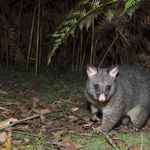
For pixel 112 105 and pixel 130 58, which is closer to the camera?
pixel 112 105

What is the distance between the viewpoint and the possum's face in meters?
3.34

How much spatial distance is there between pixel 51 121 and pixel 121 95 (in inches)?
53.4

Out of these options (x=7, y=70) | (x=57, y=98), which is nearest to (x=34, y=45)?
(x=7, y=70)

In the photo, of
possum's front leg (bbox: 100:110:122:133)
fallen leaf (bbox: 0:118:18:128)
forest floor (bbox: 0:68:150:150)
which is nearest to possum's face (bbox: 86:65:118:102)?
possum's front leg (bbox: 100:110:122:133)

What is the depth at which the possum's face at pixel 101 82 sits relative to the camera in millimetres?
3338

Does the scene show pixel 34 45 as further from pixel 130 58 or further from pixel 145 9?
pixel 145 9

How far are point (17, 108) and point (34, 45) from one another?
367 centimetres

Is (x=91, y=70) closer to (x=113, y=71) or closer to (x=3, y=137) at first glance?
(x=113, y=71)

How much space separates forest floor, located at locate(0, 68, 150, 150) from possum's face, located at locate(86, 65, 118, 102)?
65 cm

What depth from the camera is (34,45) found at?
273 inches

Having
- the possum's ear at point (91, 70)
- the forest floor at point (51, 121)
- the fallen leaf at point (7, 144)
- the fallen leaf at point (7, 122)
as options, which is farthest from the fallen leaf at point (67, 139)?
the possum's ear at point (91, 70)

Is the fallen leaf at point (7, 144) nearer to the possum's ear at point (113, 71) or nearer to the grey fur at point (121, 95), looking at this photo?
the grey fur at point (121, 95)

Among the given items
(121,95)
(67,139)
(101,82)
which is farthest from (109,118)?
(67,139)

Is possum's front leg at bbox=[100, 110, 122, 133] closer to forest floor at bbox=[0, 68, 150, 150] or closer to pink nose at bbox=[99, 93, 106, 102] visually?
forest floor at bbox=[0, 68, 150, 150]
